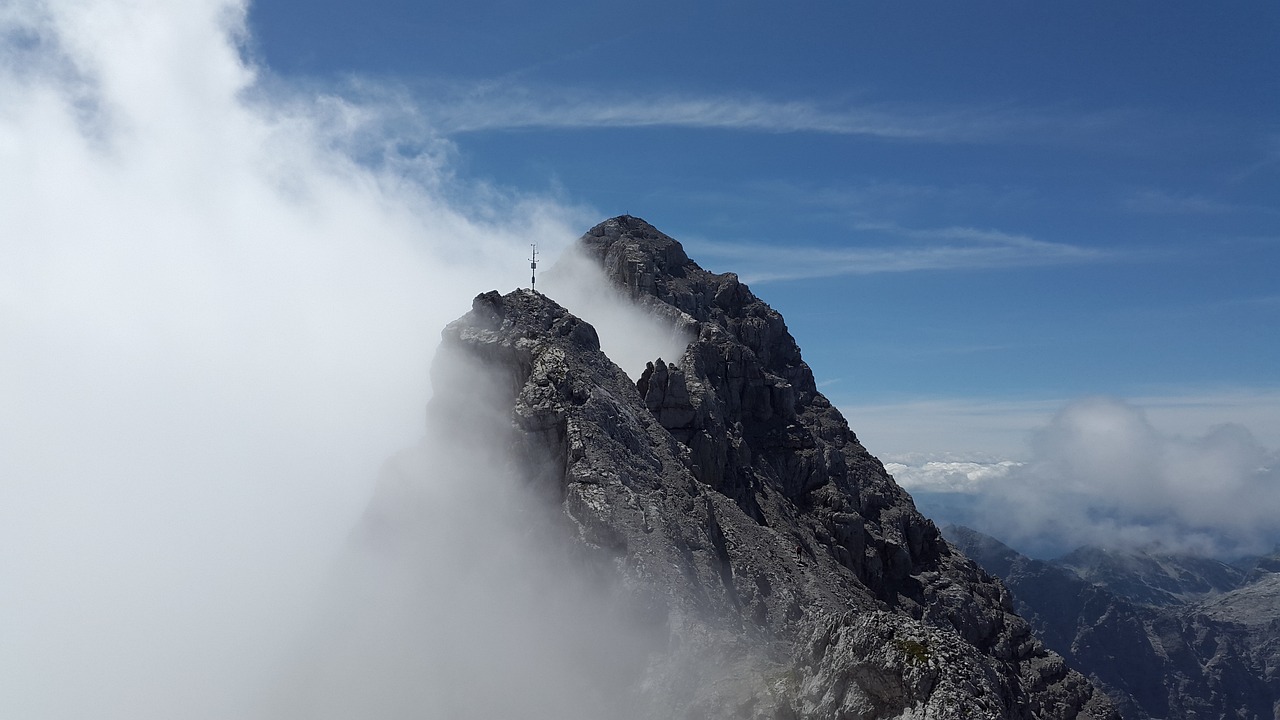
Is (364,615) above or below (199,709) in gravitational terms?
above

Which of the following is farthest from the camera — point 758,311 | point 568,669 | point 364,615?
point 758,311

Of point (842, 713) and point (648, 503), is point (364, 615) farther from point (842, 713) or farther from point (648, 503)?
point (842, 713)

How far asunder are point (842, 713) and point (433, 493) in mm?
47082

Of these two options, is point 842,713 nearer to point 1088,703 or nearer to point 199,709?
point 199,709

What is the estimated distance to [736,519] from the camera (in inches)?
3319

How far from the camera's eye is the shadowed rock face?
44062 millimetres

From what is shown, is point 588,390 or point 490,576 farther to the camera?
point 588,390

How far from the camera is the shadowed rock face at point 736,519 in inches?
1735

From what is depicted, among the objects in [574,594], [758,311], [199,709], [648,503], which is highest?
[758,311]

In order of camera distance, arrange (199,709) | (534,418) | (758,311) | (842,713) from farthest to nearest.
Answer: (758,311)
(199,709)
(534,418)
(842,713)

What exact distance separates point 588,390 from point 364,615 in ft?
94.1

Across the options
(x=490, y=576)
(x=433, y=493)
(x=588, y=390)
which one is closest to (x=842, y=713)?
(x=490, y=576)

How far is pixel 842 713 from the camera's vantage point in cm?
4159

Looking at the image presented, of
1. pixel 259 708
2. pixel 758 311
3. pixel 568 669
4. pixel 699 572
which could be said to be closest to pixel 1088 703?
pixel 758 311
